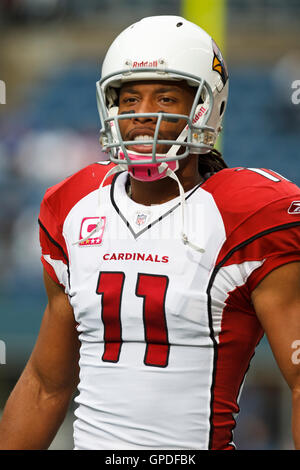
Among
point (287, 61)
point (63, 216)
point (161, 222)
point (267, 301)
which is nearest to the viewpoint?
point (267, 301)

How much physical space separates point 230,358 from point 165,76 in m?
0.63

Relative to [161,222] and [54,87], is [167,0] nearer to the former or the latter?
[54,87]

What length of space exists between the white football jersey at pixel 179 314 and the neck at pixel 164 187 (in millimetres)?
53

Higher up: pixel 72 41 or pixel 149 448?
pixel 72 41

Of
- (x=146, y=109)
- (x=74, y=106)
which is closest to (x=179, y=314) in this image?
(x=146, y=109)

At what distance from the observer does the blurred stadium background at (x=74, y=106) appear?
6176mm

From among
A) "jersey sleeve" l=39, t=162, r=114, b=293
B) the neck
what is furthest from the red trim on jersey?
"jersey sleeve" l=39, t=162, r=114, b=293

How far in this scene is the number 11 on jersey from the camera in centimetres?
168

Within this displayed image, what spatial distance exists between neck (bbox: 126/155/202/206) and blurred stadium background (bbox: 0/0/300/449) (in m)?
3.77

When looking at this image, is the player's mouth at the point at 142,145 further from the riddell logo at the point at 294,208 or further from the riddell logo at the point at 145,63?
the riddell logo at the point at 294,208

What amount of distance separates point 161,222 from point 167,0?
21.5 ft
